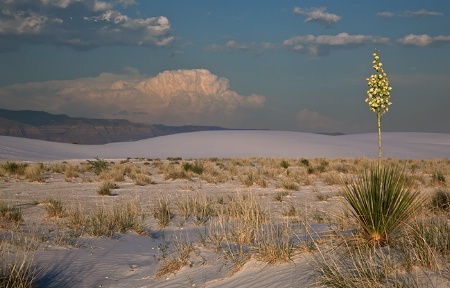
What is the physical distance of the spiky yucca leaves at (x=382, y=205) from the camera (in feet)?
22.0

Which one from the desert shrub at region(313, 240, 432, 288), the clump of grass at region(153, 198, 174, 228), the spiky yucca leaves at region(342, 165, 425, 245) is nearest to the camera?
the desert shrub at region(313, 240, 432, 288)

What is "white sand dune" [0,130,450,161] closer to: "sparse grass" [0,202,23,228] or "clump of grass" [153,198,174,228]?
"sparse grass" [0,202,23,228]

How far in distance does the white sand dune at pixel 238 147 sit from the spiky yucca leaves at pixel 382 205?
52.7m

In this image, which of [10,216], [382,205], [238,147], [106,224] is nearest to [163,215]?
[106,224]

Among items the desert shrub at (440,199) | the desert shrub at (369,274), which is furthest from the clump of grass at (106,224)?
the desert shrub at (440,199)

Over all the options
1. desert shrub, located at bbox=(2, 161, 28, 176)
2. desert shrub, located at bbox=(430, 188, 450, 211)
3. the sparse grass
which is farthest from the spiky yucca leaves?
desert shrub, located at bbox=(2, 161, 28, 176)

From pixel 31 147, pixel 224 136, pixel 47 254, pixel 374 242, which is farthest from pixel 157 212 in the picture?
pixel 224 136

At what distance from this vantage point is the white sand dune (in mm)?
67750

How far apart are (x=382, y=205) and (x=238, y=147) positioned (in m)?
77.1

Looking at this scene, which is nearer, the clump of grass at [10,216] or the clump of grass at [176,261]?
the clump of grass at [176,261]

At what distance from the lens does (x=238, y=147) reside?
3307 inches

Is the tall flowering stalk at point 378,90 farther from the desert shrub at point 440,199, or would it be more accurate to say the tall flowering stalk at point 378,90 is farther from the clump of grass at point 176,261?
the desert shrub at point 440,199

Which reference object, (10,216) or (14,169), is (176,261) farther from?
(14,169)

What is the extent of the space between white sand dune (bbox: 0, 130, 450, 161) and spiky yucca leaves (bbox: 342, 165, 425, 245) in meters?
52.7
